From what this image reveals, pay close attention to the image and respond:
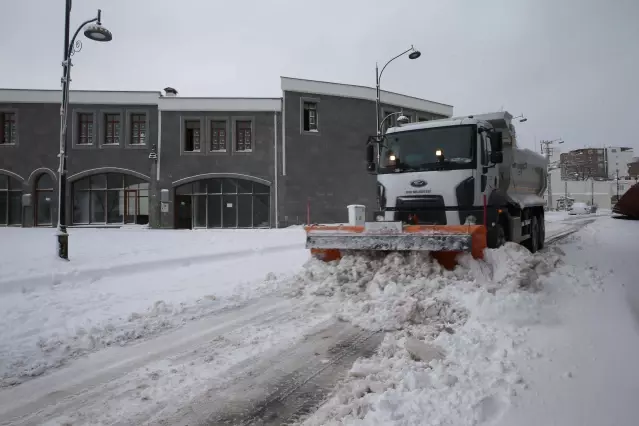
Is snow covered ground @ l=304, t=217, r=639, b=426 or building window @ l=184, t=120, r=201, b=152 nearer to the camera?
snow covered ground @ l=304, t=217, r=639, b=426

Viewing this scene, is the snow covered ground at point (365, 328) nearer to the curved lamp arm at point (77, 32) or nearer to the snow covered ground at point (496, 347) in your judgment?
the snow covered ground at point (496, 347)

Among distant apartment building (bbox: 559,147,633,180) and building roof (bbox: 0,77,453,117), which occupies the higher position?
distant apartment building (bbox: 559,147,633,180)

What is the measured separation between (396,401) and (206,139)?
24601mm

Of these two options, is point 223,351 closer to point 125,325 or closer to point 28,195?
point 125,325

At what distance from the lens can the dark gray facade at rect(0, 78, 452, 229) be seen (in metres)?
25.1

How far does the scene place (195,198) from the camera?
2538 cm

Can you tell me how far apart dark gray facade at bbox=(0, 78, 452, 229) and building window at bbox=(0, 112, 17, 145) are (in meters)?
0.07

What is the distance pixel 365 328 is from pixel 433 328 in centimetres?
78

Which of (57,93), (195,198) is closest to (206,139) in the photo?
(195,198)

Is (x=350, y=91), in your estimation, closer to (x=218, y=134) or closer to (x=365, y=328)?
(x=218, y=134)

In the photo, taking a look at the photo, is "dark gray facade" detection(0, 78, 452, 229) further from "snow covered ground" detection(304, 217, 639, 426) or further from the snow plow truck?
"snow covered ground" detection(304, 217, 639, 426)

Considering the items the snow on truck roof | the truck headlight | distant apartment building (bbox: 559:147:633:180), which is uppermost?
distant apartment building (bbox: 559:147:633:180)

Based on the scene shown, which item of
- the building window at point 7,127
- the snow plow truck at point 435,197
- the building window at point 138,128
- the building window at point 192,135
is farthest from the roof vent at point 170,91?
the snow plow truck at point 435,197

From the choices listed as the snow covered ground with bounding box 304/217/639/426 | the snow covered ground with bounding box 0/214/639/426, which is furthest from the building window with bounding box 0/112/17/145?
the snow covered ground with bounding box 304/217/639/426
